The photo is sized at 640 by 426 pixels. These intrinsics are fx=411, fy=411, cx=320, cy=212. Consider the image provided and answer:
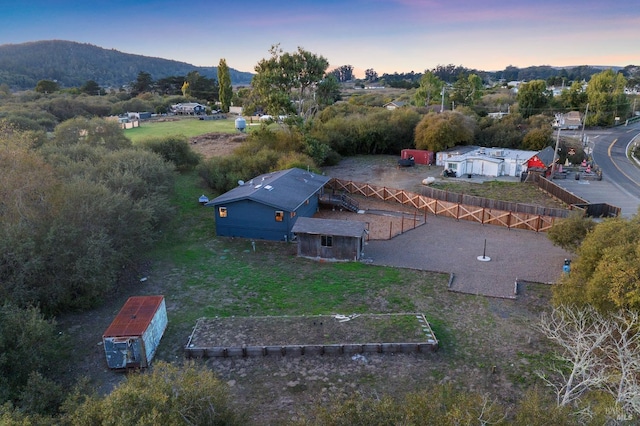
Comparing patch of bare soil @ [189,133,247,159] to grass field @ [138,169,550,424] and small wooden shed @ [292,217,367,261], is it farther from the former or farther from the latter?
small wooden shed @ [292,217,367,261]

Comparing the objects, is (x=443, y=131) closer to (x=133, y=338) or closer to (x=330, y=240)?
(x=330, y=240)

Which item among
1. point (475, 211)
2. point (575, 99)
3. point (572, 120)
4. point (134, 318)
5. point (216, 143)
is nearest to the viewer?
point (134, 318)

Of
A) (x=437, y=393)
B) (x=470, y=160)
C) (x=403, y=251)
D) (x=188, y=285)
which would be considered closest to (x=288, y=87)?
(x=470, y=160)

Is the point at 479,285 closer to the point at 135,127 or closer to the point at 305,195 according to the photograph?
the point at 305,195

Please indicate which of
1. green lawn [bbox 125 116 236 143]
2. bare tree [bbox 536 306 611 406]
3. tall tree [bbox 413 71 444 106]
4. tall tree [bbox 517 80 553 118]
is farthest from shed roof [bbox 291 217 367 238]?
tall tree [bbox 413 71 444 106]

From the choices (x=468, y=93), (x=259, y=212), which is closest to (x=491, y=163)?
(x=259, y=212)

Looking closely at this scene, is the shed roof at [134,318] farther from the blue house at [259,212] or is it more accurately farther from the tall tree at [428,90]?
the tall tree at [428,90]

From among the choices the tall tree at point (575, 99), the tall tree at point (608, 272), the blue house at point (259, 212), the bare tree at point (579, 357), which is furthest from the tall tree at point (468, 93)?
the bare tree at point (579, 357)
